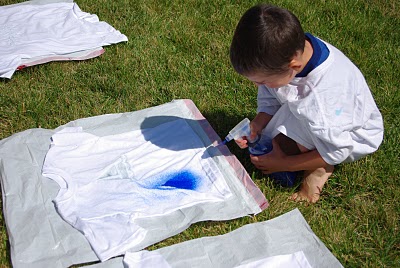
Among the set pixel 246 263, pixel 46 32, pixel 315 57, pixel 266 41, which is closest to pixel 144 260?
pixel 246 263

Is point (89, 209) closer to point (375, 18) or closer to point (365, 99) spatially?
point (365, 99)

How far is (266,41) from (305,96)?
A: 0.37 metres

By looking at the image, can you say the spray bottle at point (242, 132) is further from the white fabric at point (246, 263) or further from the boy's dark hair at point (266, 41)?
the white fabric at point (246, 263)

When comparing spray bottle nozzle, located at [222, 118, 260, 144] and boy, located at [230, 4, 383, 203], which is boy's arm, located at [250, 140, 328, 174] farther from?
spray bottle nozzle, located at [222, 118, 260, 144]

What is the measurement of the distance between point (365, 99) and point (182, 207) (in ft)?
3.18

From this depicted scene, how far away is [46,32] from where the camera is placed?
3.65 metres

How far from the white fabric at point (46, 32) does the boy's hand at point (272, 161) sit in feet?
5.23

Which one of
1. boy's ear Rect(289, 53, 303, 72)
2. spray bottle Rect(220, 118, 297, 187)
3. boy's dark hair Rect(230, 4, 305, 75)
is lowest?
spray bottle Rect(220, 118, 297, 187)

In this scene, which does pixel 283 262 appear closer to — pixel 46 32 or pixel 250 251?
pixel 250 251

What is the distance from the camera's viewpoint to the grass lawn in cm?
225

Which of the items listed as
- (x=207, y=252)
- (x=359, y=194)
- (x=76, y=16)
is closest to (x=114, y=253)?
(x=207, y=252)

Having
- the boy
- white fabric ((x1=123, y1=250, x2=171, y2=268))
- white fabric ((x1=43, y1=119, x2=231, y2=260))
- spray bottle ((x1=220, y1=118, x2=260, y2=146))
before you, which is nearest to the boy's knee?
the boy

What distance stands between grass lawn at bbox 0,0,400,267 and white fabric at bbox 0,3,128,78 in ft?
0.32

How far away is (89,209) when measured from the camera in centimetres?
225
